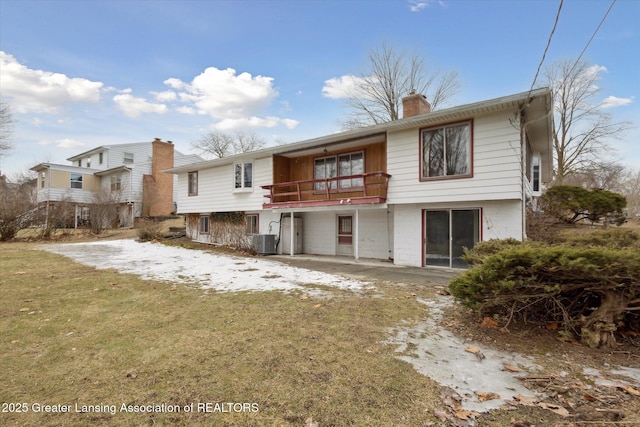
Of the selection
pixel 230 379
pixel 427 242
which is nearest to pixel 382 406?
pixel 230 379

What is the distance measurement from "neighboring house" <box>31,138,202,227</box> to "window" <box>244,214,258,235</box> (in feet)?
55.4

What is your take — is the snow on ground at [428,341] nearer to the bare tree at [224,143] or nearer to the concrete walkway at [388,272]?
the concrete walkway at [388,272]

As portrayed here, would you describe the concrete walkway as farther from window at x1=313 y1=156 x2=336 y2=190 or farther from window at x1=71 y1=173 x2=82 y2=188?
window at x1=71 y1=173 x2=82 y2=188

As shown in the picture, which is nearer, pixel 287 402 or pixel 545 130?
pixel 287 402

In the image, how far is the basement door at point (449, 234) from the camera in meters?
10.0

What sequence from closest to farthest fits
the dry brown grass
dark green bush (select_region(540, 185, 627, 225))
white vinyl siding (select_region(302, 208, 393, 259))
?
Result: the dry brown grass
dark green bush (select_region(540, 185, 627, 225))
white vinyl siding (select_region(302, 208, 393, 259))

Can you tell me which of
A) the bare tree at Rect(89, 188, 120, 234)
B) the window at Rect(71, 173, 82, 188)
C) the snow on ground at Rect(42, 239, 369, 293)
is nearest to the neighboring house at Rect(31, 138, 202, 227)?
the window at Rect(71, 173, 82, 188)

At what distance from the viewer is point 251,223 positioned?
55.6 feet

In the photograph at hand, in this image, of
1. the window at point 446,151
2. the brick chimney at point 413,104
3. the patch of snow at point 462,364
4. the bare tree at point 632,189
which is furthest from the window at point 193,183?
the bare tree at point 632,189

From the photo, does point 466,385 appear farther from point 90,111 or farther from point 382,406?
point 90,111

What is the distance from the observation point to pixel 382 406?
2.57 meters

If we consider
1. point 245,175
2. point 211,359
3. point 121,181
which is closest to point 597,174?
point 245,175

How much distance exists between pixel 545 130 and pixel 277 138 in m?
37.0

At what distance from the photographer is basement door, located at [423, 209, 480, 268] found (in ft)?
32.8
